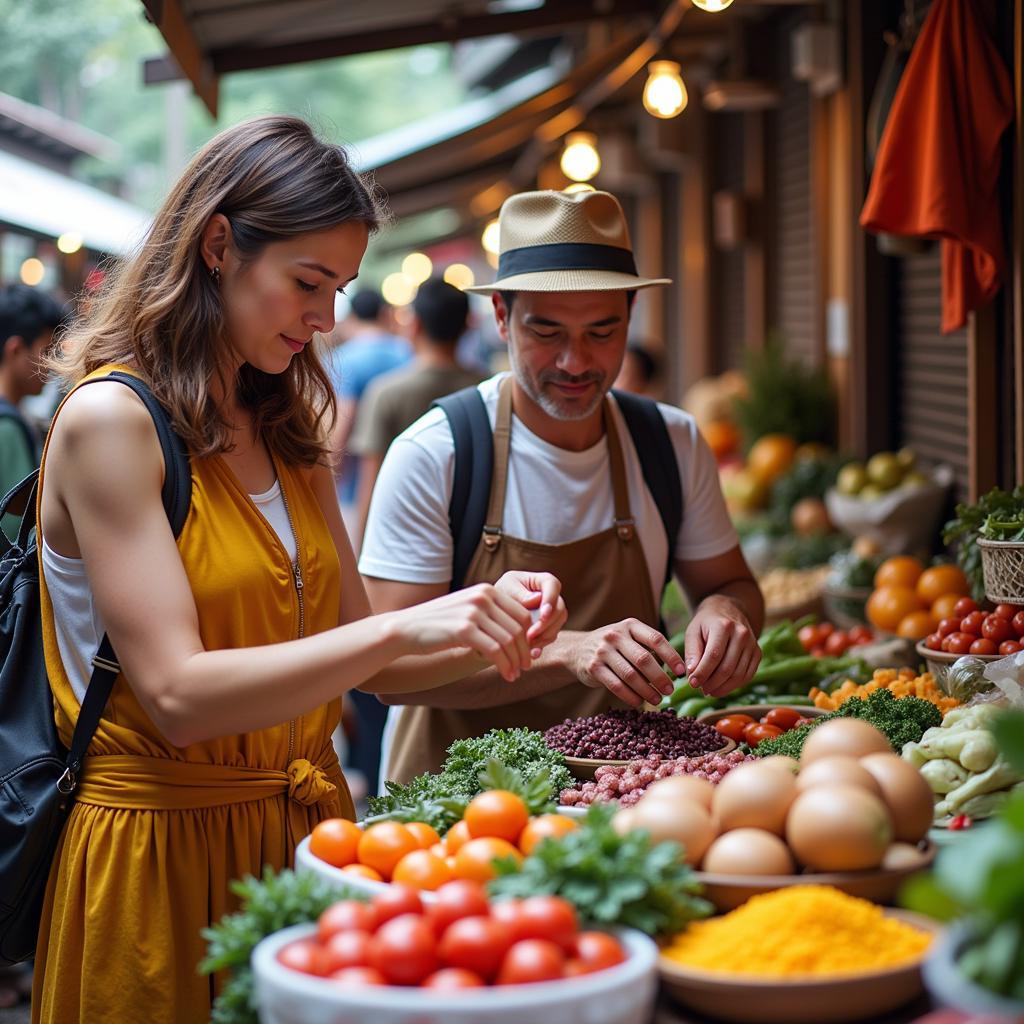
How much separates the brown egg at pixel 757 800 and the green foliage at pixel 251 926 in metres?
0.58

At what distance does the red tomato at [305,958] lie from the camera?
1702 millimetres

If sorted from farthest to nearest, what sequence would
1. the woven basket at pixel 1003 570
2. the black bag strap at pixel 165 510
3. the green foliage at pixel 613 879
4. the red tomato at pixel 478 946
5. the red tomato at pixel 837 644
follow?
1. the red tomato at pixel 837 644
2. the woven basket at pixel 1003 570
3. the black bag strap at pixel 165 510
4. the green foliage at pixel 613 879
5. the red tomato at pixel 478 946

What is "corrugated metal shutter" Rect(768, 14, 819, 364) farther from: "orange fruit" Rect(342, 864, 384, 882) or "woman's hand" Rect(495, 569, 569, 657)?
"orange fruit" Rect(342, 864, 384, 882)

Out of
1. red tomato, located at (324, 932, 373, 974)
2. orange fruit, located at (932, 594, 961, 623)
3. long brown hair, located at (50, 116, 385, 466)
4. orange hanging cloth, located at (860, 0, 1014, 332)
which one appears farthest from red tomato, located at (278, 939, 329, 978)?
orange hanging cloth, located at (860, 0, 1014, 332)

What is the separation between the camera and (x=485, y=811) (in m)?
2.12

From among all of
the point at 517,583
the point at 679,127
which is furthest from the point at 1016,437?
the point at 679,127

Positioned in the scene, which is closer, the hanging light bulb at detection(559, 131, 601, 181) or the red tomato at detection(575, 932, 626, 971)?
the red tomato at detection(575, 932, 626, 971)

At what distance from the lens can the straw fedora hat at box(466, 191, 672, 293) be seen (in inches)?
135

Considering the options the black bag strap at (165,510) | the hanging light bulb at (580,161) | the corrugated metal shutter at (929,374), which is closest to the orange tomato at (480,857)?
the black bag strap at (165,510)

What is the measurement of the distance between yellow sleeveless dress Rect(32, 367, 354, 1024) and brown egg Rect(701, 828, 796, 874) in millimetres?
930

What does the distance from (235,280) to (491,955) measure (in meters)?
1.35

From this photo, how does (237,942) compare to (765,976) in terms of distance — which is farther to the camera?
(237,942)

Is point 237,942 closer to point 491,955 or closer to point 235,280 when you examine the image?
point 491,955

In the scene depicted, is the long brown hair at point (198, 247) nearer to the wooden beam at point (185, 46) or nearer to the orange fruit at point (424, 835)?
the orange fruit at point (424, 835)
